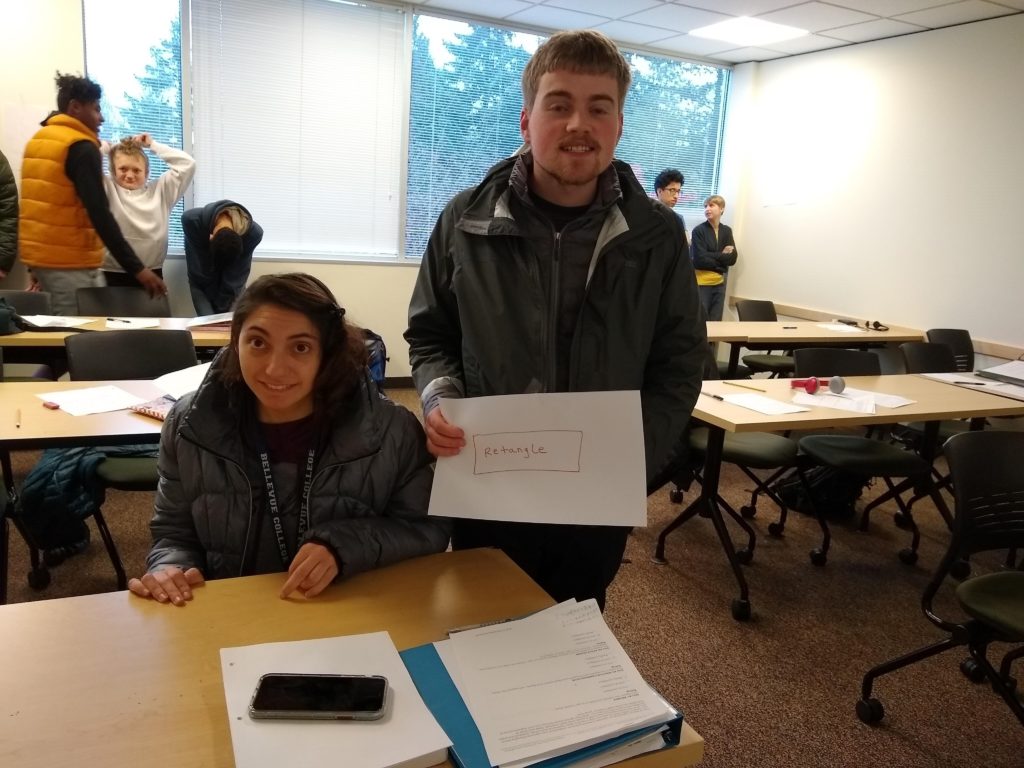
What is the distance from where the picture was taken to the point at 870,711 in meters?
2.11

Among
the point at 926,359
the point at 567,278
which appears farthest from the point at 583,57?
the point at 926,359

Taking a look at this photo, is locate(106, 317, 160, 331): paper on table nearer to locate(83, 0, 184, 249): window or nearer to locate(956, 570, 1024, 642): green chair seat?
locate(83, 0, 184, 249): window

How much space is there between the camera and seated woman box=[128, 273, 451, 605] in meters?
1.27

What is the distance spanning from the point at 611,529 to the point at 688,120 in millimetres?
6351

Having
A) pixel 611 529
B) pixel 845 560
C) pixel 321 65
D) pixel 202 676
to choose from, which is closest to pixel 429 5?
pixel 321 65

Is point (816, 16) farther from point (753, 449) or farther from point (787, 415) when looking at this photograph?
point (787, 415)

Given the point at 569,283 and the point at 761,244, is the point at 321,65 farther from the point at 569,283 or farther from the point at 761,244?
the point at 569,283

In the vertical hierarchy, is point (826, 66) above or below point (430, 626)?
above

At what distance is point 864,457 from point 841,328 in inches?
99.0

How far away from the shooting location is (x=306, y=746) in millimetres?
803

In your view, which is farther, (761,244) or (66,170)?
(761,244)

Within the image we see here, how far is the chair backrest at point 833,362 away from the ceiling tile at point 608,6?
9.42ft

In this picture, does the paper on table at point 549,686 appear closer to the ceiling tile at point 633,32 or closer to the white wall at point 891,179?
the white wall at point 891,179

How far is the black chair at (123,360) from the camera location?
8.20ft
